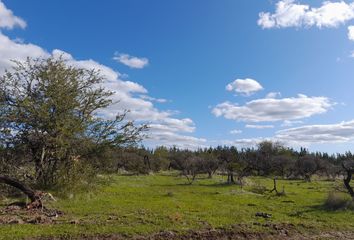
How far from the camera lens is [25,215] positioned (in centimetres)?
1692

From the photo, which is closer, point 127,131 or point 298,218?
point 298,218

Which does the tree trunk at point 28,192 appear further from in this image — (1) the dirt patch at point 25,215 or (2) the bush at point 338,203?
(2) the bush at point 338,203

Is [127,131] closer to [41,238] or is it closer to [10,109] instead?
[10,109]

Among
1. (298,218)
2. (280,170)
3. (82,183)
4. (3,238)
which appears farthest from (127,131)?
(280,170)

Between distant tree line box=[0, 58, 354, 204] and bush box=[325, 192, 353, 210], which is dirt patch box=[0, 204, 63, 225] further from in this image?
bush box=[325, 192, 353, 210]

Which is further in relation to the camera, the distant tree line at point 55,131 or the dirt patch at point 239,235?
the distant tree line at point 55,131

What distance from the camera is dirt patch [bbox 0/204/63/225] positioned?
15.8m

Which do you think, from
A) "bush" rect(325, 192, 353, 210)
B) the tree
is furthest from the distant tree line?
"bush" rect(325, 192, 353, 210)

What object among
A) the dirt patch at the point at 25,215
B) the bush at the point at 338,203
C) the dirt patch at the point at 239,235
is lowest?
the dirt patch at the point at 239,235

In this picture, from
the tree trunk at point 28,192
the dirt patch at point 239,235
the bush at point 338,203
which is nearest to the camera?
the dirt patch at point 239,235

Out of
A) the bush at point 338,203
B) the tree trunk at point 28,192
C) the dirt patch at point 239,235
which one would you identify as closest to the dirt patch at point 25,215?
the tree trunk at point 28,192

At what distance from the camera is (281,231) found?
56.8 ft

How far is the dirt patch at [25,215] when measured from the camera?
15797 mm

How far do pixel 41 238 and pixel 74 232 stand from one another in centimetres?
130
